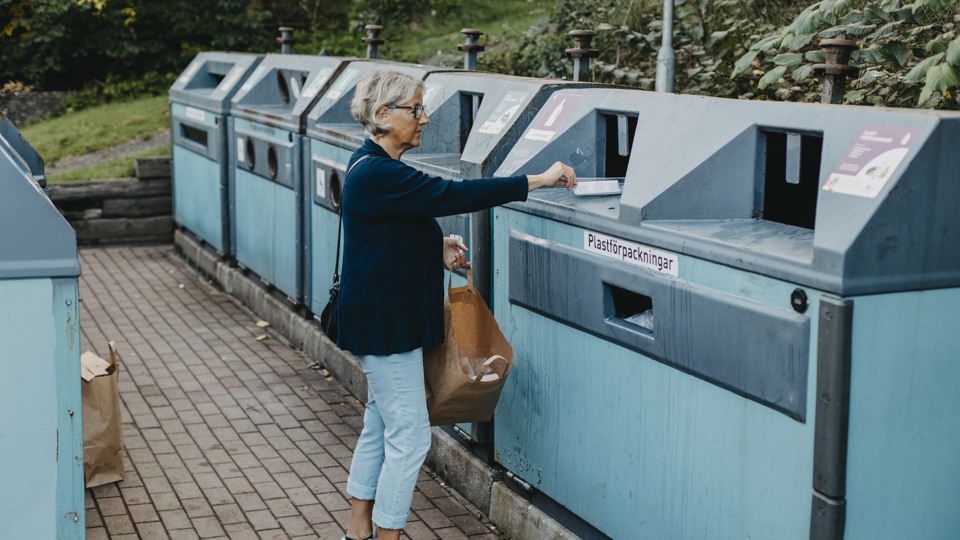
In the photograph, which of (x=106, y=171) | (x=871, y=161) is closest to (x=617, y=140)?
Answer: (x=871, y=161)

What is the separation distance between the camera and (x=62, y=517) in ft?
10.4

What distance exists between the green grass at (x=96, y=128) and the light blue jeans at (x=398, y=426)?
8.45m

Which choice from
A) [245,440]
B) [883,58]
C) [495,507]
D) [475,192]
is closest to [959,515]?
[475,192]

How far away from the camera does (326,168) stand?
602cm

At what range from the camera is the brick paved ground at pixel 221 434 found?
14.3 ft

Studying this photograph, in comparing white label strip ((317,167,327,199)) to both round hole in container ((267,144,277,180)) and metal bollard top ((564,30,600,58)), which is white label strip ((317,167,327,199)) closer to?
round hole in container ((267,144,277,180))

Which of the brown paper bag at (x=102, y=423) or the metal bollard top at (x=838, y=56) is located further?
the brown paper bag at (x=102, y=423)

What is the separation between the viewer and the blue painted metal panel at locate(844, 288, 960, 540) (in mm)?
2639

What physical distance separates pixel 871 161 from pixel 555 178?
1150 millimetres

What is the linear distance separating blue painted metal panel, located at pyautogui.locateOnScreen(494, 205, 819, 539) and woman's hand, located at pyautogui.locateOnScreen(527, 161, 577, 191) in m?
0.14

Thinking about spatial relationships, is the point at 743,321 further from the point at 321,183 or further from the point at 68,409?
the point at 321,183

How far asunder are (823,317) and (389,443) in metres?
1.56

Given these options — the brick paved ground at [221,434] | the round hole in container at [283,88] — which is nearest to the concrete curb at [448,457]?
the brick paved ground at [221,434]

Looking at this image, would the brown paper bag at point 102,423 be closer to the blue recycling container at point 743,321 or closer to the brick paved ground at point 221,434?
the brick paved ground at point 221,434
